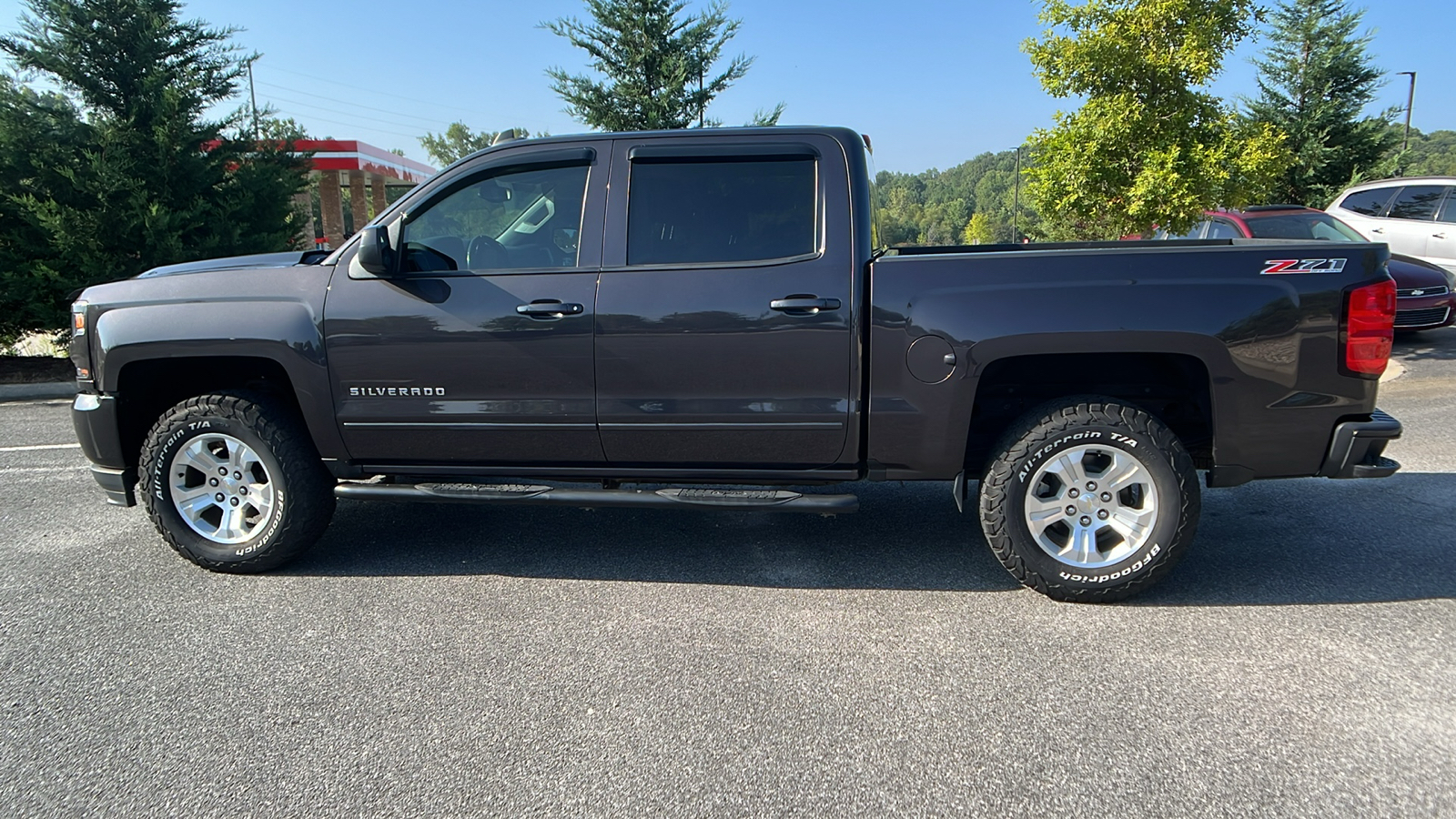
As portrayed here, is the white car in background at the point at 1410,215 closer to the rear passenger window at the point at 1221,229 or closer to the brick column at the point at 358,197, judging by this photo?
the rear passenger window at the point at 1221,229

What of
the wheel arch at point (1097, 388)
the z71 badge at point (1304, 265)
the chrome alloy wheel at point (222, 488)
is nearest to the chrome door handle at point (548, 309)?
the chrome alloy wheel at point (222, 488)

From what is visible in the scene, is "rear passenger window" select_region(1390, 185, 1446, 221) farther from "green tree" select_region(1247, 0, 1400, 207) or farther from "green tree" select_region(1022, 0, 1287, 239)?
"green tree" select_region(1247, 0, 1400, 207)

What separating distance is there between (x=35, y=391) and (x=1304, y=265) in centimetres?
1192

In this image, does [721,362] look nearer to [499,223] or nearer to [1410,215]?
[499,223]

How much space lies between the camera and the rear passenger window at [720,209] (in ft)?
12.6

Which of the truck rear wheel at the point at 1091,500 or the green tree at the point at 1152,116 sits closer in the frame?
the truck rear wheel at the point at 1091,500

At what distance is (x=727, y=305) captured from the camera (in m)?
3.73

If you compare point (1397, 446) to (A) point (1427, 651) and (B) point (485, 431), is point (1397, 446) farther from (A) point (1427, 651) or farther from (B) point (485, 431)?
(B) point (485, 431)

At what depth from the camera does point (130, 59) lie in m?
10.4

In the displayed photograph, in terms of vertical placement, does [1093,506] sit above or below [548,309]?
below

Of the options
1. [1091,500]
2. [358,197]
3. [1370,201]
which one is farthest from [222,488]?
[358,197]

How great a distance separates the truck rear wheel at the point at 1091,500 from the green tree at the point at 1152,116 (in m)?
5.81

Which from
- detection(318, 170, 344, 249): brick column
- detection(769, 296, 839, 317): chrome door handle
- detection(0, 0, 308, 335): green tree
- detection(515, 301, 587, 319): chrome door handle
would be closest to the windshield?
detection(769, 296, 839, 317): chrome door handle

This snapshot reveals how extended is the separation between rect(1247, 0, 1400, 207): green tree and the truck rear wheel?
66.9ft
